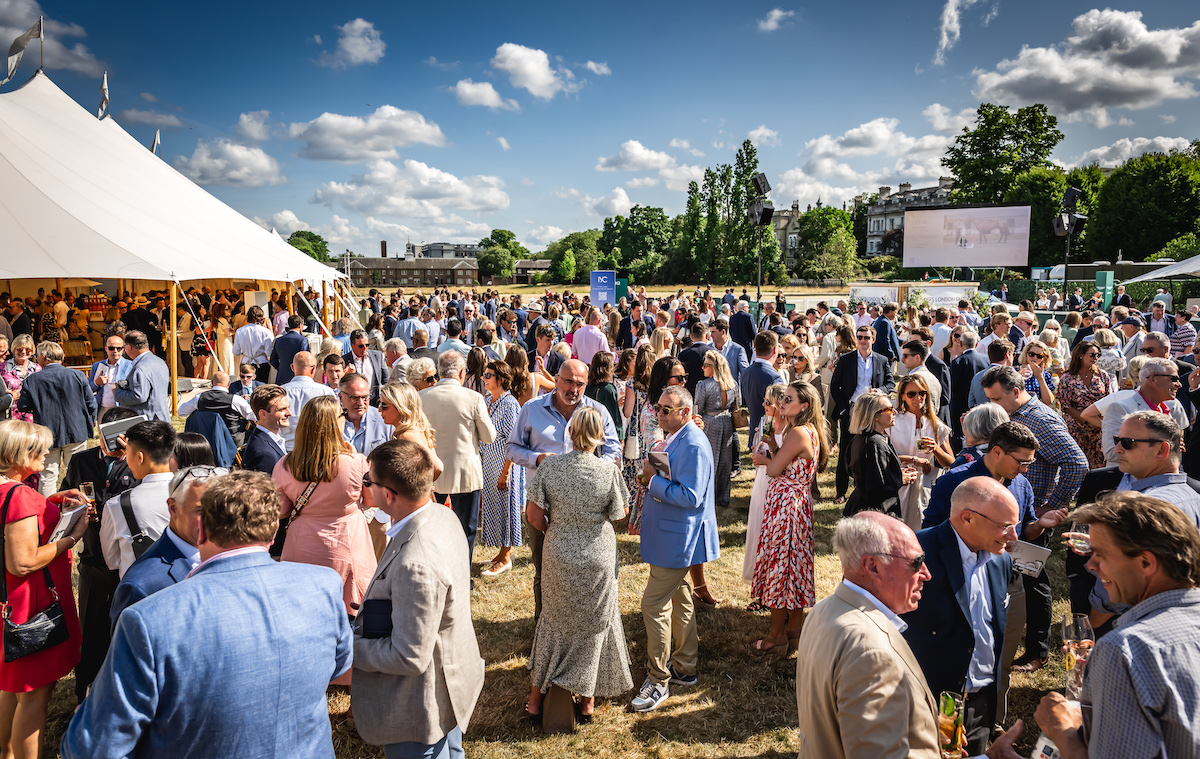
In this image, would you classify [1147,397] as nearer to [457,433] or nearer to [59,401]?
[457,433]

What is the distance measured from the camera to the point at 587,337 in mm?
8852

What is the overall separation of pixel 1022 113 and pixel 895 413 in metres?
53.8

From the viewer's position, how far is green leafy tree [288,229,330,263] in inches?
5254

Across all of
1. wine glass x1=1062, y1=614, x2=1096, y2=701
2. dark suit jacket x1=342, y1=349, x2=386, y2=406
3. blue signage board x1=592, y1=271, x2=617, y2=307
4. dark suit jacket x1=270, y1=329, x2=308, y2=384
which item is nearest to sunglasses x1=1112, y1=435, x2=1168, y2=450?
wine glass x1=1062, y1=614, x2=1096, y2=701

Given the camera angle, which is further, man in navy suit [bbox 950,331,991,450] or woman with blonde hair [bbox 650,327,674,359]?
woman with blonde hair [bbox 650,327,674,359]

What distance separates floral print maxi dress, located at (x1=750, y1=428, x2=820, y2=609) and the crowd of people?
0.02 meters

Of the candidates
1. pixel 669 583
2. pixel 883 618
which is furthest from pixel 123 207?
pixel 883 618

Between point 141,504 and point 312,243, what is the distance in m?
153

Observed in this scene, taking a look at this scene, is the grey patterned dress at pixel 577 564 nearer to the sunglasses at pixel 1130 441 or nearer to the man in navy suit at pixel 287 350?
the sunglasses at pixel 1130 441

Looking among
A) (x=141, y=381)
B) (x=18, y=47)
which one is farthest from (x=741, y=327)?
(x=18, y=47)

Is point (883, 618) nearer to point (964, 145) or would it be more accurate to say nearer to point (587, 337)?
point (587, 337)

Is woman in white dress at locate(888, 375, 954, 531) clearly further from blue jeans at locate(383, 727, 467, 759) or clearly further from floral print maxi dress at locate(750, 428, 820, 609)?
blue jeans at locate(383, 727, 467, 759)

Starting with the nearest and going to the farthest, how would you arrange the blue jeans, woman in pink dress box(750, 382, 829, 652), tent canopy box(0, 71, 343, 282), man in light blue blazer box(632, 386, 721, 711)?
the blue jeans, man in light blue blazer box(632, 386, 721, 711), woman in pink dress box(750, 382, 829, 652), tent canopy box(0, 71, 343, 282)

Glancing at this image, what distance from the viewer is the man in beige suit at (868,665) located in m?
1.85
